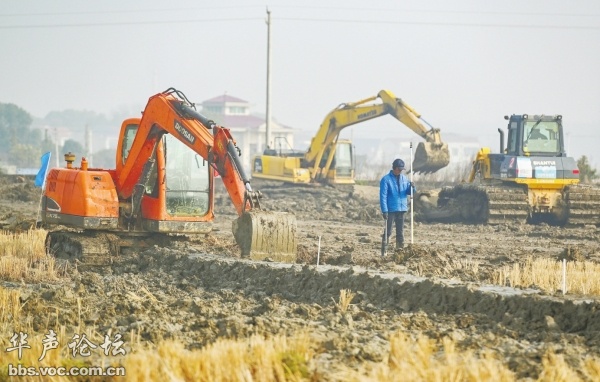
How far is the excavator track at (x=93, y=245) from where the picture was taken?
63.7 ft

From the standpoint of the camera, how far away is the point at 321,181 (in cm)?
4472

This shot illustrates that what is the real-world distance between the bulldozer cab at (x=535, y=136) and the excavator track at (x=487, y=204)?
1.07 m

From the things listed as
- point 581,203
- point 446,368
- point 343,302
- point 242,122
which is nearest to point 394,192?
point 343,302

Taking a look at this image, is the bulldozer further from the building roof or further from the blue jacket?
the building roof

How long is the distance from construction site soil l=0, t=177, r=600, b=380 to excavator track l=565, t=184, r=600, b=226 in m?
7.39

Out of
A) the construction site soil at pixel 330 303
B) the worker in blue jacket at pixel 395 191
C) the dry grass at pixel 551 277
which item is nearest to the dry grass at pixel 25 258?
the construction site soil at pixel 330 303

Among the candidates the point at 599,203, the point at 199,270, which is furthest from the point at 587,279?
the point at 599,203

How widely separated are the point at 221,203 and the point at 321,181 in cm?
484

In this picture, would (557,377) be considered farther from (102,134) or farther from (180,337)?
(102,134)

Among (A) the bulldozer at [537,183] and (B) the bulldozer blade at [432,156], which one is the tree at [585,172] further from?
(A) the bulldozer at [537,183]

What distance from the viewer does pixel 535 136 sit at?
29.7 meters

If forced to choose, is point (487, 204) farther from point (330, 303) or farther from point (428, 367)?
point (428, 367)

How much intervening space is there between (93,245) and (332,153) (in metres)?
24.8

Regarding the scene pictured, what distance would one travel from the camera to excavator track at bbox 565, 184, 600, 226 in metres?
29.5
